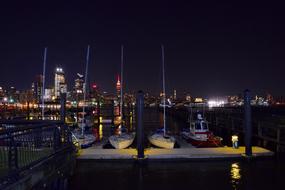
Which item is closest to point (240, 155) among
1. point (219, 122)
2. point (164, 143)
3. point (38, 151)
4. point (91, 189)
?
point (164, 143)

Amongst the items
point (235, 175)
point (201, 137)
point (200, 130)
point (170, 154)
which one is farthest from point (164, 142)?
point (235, 175)

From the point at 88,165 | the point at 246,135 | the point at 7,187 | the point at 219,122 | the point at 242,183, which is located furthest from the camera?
the point at 219,122

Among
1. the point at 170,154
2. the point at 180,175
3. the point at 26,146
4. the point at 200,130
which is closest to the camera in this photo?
the point at 26,146

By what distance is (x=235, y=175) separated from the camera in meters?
20.2

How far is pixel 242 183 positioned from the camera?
61.3ft

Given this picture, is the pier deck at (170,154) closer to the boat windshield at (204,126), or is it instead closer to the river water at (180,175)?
A: the river water at (180,175)

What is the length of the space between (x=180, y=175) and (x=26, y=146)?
388 inches

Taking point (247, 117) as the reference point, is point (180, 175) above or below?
below

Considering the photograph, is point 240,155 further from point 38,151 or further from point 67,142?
point 38,151

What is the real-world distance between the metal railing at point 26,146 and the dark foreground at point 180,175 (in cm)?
360

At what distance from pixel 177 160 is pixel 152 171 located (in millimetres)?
2932

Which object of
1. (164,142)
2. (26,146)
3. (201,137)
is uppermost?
(26,146)

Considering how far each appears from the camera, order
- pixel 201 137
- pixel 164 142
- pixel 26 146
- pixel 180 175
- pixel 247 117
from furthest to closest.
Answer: pixel 201 137 < pixel 164 142 < pixel 247 117 < pixel 180 175 < pixel 26 146

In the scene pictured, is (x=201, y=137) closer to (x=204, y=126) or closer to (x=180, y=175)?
(x=204, y=126)
